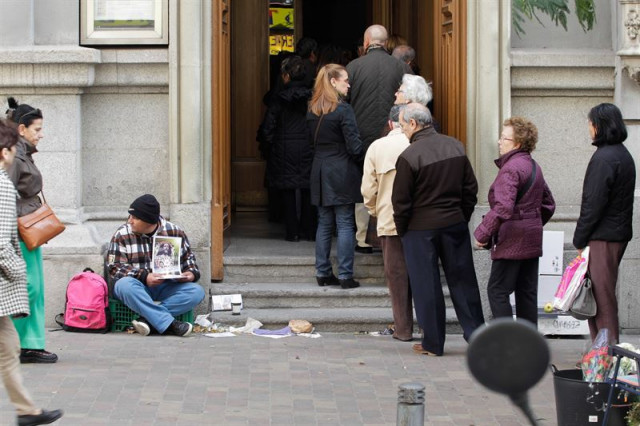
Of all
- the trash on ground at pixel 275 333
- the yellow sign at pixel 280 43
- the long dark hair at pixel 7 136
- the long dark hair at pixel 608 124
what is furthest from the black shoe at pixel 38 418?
the yellow sign at pixel 280 43

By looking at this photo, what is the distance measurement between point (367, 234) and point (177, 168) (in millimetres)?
1688

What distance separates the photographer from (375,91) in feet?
34.5

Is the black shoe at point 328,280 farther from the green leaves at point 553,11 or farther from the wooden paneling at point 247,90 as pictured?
the wooden paneling at point 247,90

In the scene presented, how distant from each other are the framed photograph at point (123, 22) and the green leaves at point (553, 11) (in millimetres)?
2931

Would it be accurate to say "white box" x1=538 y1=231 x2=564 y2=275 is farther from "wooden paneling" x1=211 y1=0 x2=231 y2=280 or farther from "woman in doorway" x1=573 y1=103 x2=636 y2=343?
"wooden paneling" x1=211 y1=0 x2=231 y2=280

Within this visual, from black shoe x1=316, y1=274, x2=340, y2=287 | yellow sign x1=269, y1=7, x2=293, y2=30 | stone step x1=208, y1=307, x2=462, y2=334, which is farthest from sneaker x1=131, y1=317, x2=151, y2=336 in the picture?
yellow sign x1=269, y1=7, x2=293, y2=30

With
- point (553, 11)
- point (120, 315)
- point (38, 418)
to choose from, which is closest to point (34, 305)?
point (120, 315)

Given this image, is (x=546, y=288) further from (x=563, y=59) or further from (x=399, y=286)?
(x=563, y=59)

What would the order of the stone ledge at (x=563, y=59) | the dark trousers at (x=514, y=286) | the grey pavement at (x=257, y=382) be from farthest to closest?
the stone ledge at (x=563, y=59) < the dark trousers at (x=514, y=286) < the grey pavement at (x=257, y=382)

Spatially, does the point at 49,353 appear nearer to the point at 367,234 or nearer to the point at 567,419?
the point at 367,234

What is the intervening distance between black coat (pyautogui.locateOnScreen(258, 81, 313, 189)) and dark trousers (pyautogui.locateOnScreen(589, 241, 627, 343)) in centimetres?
379

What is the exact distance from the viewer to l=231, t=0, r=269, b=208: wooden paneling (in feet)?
46.3

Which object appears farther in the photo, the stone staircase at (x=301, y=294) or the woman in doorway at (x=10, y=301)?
the stone staircase at (x=301, y=294)

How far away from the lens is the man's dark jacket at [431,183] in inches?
346
